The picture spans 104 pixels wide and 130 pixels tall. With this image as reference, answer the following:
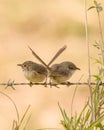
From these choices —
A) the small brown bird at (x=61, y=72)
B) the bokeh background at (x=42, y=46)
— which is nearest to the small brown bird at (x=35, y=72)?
the small brown bird at (x=61, y=72)

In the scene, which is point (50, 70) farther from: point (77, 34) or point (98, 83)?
point (77, 34)

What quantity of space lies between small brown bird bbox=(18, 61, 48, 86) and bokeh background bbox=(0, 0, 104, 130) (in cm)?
277

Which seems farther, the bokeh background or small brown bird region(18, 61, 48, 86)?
the bokeh background

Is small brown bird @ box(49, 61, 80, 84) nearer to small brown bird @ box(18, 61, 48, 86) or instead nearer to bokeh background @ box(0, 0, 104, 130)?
small brown bird @ box(18, 61, 48, 86)

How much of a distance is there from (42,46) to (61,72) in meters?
6.91

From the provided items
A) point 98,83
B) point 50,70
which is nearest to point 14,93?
point 50,70

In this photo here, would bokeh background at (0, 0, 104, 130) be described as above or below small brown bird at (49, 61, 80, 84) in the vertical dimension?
above

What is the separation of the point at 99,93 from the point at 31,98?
6358 mm

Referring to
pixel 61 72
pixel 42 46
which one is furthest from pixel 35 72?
pixel 42 46

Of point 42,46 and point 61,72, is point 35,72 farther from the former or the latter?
point 42,46

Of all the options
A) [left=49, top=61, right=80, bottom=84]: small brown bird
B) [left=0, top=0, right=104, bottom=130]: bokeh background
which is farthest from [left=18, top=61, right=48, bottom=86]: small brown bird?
[left=0, top=0, right=104, bottom=130]: bokeh background

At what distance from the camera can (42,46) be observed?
14367 mm

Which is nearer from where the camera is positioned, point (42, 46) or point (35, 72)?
point (35, 72)

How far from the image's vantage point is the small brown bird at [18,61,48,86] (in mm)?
7273
